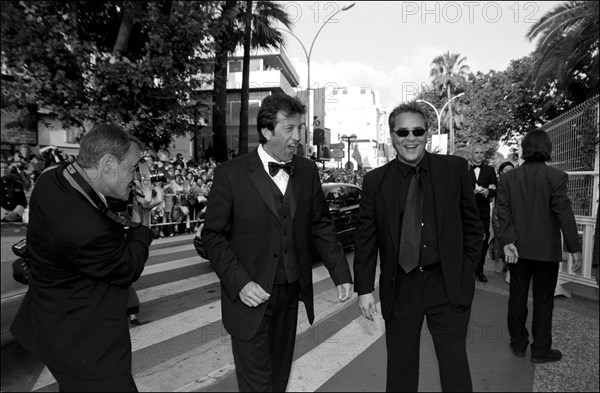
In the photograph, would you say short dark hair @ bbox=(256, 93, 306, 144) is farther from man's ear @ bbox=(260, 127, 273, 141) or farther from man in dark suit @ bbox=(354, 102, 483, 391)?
man in dark suit @ bbox=(354, 102, 483, 391)

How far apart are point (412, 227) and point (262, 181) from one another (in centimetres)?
86

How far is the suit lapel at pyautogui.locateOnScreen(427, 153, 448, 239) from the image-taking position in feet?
7.95

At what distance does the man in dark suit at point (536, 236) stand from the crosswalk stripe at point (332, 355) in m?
1.27

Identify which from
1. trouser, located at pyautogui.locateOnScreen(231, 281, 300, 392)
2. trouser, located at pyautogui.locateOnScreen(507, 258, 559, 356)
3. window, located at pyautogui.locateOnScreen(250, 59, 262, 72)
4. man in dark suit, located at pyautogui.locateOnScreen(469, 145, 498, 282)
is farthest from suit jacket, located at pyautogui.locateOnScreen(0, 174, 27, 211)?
window, located at pyautogui.locateOnScreen(250, 59, 262, 72)

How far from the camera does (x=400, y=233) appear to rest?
2482 mm

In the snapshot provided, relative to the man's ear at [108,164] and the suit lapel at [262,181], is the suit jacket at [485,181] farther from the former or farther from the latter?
the man's ear at [108,164]

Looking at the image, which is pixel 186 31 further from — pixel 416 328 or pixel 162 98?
pixel 416 328

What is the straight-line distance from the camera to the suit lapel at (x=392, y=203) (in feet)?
8.09

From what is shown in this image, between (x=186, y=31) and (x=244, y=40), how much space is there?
27.4ft

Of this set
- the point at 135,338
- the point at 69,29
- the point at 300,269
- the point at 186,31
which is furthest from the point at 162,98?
the point at 300,269

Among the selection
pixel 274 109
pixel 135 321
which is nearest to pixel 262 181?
pixel 274 109

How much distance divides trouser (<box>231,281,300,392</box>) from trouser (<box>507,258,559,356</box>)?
7.02 ft

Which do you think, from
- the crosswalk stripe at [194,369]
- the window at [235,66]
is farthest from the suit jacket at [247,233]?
the window at [235,66]

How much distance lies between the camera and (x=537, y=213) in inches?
141
